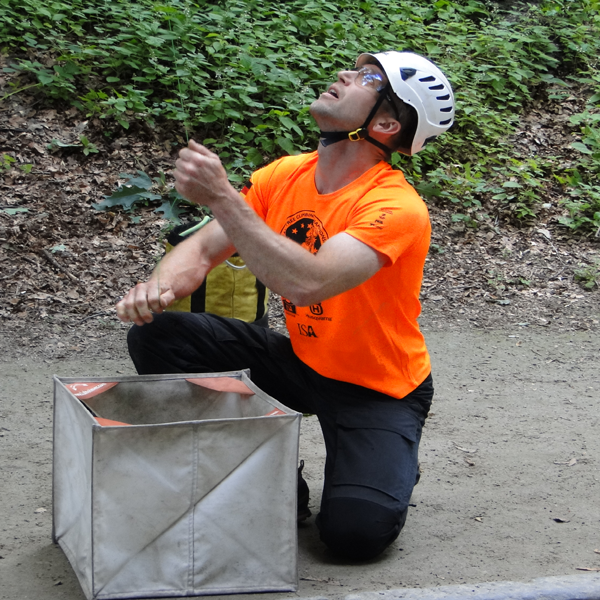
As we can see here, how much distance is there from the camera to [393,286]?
2.92 meters

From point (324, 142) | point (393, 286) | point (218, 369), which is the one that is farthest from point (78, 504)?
point (324, 142)

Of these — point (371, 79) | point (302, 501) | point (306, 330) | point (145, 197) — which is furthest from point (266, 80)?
point (302, 501)

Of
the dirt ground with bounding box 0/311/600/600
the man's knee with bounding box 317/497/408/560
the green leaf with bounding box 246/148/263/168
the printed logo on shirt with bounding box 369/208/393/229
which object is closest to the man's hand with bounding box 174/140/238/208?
the printed logo on shirt with bounding box 369/208/393/229

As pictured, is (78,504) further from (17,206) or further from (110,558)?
(17,206)

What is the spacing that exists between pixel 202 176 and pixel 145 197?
3.81 m

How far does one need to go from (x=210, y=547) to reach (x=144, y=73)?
5625 mm

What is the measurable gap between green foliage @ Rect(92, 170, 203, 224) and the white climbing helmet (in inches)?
127

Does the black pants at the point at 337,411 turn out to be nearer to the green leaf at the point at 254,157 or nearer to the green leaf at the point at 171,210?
the green leaf at the point at 171,210

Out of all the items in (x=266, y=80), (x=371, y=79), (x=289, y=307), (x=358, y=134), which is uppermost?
(x=371, y=79)

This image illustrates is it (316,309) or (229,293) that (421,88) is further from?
(229,293)

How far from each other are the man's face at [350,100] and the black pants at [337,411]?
2.94 feet

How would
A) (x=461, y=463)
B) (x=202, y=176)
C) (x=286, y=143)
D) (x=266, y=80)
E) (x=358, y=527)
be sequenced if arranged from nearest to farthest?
(x=202, y=176)
(x=358, y=527)
(x=461, y=463)
(x=286, y=143)
(x=266, y=80)

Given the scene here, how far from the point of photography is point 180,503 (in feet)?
7.70

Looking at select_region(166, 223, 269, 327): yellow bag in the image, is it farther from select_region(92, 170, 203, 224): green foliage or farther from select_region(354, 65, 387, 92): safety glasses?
select_region(92, 170, 203, 224): green foliage
